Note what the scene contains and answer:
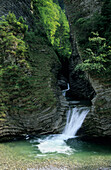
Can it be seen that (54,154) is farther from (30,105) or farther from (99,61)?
(99,61)

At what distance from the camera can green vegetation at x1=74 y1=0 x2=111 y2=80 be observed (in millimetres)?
9531

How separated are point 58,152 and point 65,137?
2253 mm

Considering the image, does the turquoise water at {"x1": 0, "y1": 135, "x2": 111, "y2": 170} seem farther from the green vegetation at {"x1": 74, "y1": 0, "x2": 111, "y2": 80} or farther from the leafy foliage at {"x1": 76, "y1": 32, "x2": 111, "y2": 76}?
the leafy foliage at {"x1": 76, "y1": 32, "x2": 111, "y2": 76}

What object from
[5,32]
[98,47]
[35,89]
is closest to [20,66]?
[35,89]

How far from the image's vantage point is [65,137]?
379 inches

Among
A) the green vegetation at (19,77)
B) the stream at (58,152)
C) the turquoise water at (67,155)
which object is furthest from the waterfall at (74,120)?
the green vegetation at (19,77)

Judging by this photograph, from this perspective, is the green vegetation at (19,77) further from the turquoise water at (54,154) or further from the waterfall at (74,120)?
the turquoise water at (54,154)

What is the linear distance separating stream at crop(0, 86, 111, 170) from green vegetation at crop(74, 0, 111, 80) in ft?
12.3

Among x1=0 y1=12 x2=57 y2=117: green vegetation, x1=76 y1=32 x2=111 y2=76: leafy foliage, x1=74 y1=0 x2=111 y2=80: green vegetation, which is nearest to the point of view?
x1=76 y1=32 x2=111 y2=76: leafy foliage

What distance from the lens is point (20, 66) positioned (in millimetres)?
10727

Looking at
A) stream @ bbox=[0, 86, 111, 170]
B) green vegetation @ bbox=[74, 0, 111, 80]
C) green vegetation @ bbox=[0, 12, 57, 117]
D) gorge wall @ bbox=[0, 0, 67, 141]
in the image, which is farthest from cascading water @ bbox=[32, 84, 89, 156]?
green vegetation @ bbox=[74, 0, 111, 80]

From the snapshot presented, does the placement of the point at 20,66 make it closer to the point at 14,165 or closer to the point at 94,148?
the point at 14,165

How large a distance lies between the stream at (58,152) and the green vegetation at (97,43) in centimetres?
374

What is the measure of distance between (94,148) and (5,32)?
11.6 meters
